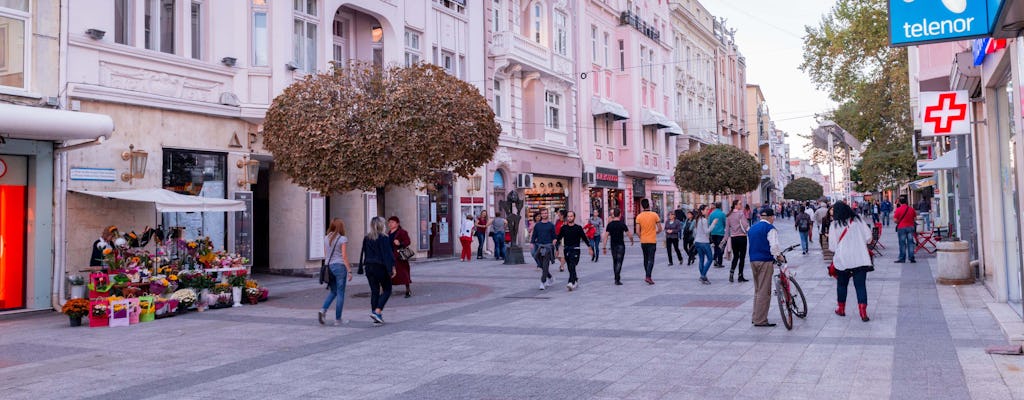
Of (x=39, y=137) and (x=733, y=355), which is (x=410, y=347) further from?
(x=39, y=137)

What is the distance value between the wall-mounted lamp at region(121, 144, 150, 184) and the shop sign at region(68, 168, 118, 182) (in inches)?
8.7

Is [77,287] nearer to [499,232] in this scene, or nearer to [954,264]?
[499,232]

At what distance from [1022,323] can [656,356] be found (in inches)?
184

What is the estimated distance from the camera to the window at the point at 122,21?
15338 millimetres

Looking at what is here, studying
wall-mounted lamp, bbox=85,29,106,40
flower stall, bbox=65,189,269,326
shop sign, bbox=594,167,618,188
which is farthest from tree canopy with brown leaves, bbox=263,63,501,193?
shop sign, bbox=594,167,618,188

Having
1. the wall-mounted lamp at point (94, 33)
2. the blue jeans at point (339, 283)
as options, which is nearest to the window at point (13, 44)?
the wall-mounted lamp at point (94, 33)

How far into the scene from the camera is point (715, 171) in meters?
41.0

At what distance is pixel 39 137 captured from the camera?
12.3m

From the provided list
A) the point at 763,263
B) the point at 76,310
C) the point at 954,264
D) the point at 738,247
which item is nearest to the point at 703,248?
the point at 738,247

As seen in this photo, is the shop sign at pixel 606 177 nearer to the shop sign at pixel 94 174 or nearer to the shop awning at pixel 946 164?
the shop awning at pixel 946 164

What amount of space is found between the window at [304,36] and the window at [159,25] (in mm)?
3030

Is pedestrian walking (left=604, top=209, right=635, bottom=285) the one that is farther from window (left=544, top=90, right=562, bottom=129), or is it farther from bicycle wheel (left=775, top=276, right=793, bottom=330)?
window (left=544, top=90, right=562, bottom=129)

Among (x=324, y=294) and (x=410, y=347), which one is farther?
(x=324, y=294)

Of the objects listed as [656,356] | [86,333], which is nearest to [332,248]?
[86,333]
